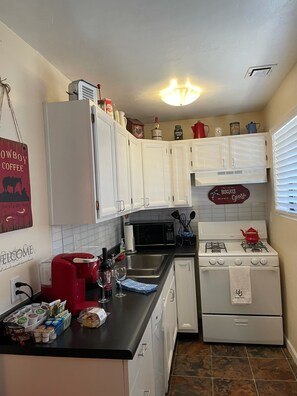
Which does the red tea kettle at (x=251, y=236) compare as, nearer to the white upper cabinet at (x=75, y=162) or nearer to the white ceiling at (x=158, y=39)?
the white ceiling at (x=158, y=39)

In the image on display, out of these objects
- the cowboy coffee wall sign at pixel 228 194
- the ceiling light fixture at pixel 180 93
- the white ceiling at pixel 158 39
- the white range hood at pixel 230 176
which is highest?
the white ceiling at pixel 158 39

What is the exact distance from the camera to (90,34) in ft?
5.08

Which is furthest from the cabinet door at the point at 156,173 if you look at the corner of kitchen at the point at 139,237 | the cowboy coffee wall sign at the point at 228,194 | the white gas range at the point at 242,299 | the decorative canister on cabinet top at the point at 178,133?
the white gas range at the point at 242,299

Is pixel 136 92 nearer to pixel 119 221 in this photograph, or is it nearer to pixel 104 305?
pixel 119 221

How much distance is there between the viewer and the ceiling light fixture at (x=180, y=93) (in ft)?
7.73

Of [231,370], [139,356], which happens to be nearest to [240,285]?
[231,370]

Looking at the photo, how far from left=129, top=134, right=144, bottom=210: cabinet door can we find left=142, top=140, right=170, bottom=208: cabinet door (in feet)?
0.29

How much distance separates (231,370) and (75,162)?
2.15 m

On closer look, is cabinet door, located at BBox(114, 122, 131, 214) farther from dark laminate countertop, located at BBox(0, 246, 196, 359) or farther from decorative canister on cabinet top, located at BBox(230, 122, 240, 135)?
decorative canister on cabinet top, located at BBox(230, 122, 240, 135)

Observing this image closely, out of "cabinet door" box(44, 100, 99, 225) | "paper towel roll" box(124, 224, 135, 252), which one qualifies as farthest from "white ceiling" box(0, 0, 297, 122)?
"paper towel roll" box(124, 224, 135, 252)

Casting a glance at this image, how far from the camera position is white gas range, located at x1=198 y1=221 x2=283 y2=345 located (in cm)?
269

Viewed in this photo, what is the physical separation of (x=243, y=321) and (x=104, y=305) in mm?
1681

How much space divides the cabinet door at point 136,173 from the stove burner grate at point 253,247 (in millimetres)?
1188

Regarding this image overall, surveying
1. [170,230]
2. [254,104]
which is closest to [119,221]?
[170,230]
